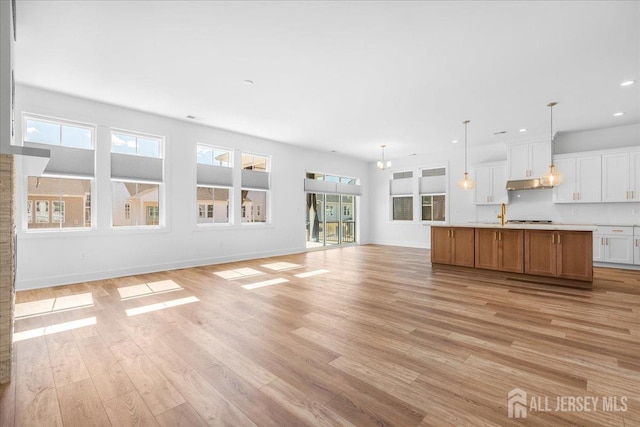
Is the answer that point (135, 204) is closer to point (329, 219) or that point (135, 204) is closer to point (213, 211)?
point (213, 211)

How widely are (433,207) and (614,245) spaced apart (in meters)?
4.53

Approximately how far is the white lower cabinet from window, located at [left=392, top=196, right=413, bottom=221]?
5023 mm

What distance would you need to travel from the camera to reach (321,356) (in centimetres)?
248

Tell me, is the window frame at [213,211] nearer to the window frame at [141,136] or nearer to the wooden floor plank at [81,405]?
the window frame at [141,136]

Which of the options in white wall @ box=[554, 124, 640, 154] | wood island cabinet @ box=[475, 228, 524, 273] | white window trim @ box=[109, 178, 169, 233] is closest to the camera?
wood island cabinet @ box=[475, 228, 524, 273]

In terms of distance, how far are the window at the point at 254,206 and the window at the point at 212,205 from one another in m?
0.49

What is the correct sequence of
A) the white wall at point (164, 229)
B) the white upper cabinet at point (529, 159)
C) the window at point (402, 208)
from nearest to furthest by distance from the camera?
the white wall at point (164, 229), the white upper cabinet at point (529, 159), the window at point (402, 208)

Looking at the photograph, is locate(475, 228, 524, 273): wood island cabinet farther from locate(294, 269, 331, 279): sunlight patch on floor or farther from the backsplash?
locate(294, 269, 331, 279): sunlight patch on floor

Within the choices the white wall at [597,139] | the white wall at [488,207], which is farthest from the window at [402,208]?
the white wall at [597,139]

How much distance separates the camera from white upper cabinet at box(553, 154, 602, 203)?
6791mm

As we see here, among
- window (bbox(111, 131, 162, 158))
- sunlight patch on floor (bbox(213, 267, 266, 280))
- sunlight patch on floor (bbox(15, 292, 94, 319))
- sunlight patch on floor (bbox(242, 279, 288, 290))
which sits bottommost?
sunlight patch on floor (bbox(15, 292, 94, 319))

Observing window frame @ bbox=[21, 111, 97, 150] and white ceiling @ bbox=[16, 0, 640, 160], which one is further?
window frame @ bbox=[21, 111, 97, 150]

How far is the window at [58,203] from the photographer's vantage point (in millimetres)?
4879

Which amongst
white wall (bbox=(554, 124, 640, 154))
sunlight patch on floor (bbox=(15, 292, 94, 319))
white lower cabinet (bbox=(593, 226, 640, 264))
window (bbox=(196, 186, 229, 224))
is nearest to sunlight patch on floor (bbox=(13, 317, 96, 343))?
sunlight patch on floor (bbox=(15, 292, 94, 319))
